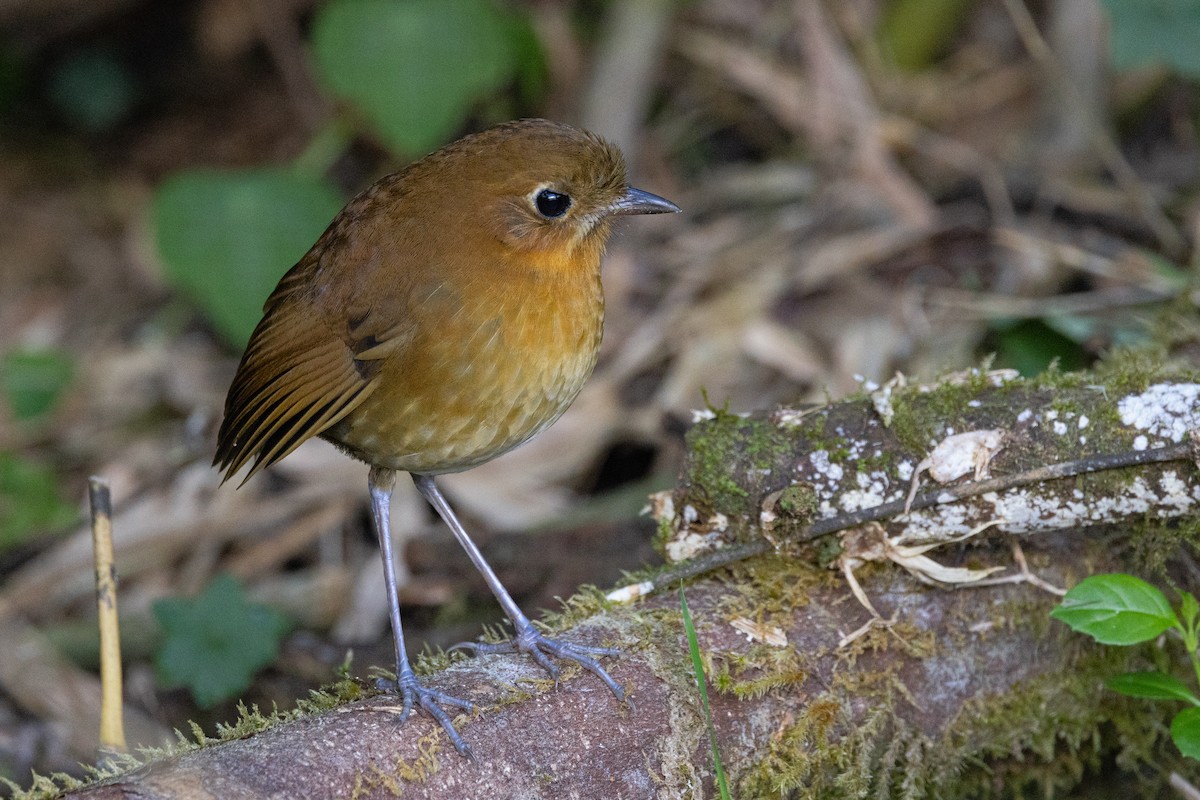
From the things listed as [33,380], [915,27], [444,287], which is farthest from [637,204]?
[915,27]

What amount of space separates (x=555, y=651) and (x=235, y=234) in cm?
283

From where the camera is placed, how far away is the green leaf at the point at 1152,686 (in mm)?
2283

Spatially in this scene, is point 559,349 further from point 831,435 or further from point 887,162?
point 887,162

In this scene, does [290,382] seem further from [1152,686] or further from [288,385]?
[1152,686]

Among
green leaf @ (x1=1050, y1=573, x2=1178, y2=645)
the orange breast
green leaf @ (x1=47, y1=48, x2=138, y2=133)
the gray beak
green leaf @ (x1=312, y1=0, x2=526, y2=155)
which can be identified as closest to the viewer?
green leaf @ (x1=1050, y1=573, x2=1178, y2=645)

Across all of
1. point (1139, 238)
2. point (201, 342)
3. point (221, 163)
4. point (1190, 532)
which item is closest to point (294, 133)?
point (221, 163)

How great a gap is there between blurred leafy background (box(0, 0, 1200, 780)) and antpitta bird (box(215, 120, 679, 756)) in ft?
3.21

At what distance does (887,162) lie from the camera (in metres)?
5.23

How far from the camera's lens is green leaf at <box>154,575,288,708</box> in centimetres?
354

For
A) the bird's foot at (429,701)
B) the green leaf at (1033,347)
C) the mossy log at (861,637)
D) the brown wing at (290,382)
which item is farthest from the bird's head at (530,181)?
the green leaf at (1033,347)

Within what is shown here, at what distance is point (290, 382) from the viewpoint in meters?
2.76

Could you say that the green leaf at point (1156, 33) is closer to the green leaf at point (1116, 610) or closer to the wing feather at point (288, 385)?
the green leaf at point (1116, 610)

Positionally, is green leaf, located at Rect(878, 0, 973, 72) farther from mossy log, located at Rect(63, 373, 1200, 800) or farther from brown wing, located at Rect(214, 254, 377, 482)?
brown wing, located at Rect(214, 254, 377, 482)

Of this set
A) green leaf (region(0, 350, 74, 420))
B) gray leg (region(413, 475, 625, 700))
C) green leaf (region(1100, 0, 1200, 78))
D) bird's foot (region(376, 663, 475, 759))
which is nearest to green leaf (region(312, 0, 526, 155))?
green leaf (region(0, 350, 74, 420))
